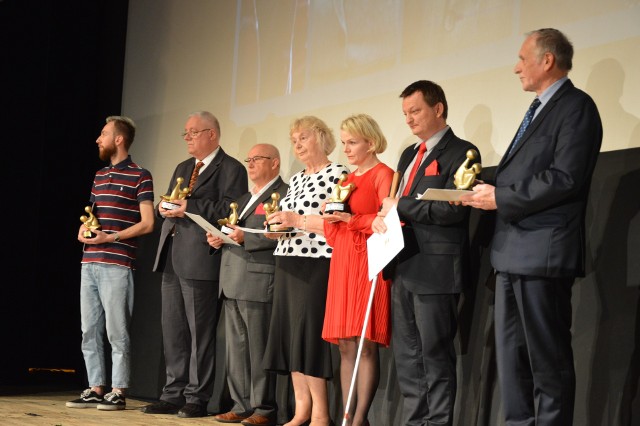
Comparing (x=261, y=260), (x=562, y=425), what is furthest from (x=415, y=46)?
(x=562, y=425)

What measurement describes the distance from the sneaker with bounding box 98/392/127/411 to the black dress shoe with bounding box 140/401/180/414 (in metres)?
0.21

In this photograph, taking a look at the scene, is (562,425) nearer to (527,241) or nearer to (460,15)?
(527,241)

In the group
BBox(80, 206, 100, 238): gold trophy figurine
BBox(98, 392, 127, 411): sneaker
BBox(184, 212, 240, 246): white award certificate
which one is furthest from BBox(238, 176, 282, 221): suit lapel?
BBox(98, 392, 127, 411): sneaker

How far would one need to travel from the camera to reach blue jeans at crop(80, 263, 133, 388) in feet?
17.6

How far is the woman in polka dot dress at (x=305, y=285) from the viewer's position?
428cm

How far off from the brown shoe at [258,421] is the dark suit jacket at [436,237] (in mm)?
1363

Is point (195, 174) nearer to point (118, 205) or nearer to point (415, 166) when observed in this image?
point (118, 205)

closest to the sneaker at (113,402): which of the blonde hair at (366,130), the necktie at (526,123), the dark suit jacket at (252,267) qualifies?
the dark suit jacket at (252,267)

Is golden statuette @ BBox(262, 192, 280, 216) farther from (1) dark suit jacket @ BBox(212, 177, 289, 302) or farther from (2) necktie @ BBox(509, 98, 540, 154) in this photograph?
(2) necktie @ BBox(509, 98, 540, 154)

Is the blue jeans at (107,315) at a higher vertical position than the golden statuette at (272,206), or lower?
lower

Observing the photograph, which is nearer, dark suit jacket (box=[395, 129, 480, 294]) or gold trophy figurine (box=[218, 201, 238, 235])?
dark suit jacket (box=[395, 129, 480, 294])

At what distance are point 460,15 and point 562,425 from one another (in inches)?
88.9

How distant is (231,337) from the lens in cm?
495

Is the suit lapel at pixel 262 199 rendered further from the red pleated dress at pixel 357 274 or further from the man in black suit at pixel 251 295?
the red pleated dress at pixel 357 274
